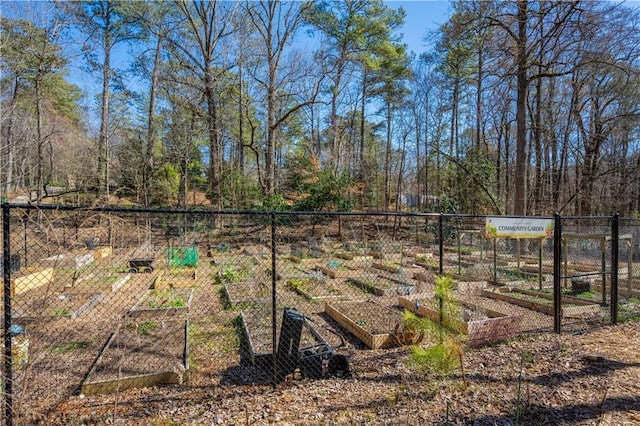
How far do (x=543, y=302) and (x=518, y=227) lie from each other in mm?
2848

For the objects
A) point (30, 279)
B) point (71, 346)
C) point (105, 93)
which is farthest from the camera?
point (105, 93)

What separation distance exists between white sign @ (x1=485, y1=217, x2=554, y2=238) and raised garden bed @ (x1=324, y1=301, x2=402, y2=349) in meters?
1.90

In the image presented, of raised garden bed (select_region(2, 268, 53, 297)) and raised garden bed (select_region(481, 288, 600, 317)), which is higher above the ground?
raised garden bed (select_region(2, 268, 53, 297))

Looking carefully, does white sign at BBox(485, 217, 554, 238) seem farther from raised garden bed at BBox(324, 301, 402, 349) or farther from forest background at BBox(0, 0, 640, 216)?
forest background at BBox(0, 0, 640, 216)

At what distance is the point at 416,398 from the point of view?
9.98ft

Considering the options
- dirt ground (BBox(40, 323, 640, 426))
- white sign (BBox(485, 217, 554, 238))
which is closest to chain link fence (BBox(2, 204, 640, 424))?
dirt ground (BBox(40, 323, 640, 426))

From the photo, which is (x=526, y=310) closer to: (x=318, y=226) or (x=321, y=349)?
(x=321, y=349)

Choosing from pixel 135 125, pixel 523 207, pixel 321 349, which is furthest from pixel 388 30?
pixel 321 349

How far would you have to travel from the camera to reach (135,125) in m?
19.7

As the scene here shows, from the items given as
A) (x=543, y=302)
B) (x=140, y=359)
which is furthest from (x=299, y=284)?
(x=543, y=302)

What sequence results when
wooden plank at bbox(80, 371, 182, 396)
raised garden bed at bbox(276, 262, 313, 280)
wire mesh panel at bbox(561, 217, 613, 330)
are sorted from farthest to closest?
raised garden bed at bbox(276, 262, 313, 280)
wire mesh panel at bbox(561, 217, 613, 330)
wooden plank at bbox(80, 371, 182, 396)

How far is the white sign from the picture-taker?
4594 millimetres

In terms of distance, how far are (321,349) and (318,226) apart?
15589 mm

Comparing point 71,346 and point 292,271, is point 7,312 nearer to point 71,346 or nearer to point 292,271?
point 71,346
